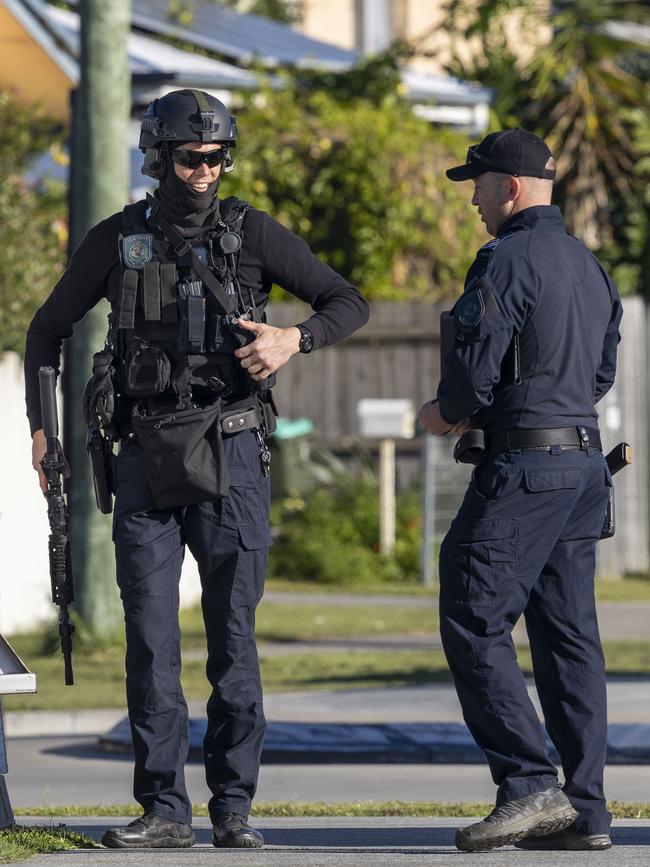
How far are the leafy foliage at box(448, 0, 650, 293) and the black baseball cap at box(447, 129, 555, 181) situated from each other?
1459 cm

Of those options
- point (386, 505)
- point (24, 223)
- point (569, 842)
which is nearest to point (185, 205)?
point (569, 842)

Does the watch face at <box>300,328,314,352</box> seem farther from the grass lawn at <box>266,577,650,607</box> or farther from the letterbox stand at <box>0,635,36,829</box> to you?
the grass lawn at <box>266,577,650,607</box>

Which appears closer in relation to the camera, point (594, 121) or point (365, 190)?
point (365, 190)

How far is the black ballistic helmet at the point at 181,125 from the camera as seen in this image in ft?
17.2

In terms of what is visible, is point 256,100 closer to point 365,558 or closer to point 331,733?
point 365,558

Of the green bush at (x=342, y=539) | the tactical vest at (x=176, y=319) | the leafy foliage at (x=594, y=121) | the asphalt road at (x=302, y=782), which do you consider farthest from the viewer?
the leafy foliage at (x=594, y=121)

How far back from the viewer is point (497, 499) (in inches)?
199

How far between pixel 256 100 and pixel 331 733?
12.5 m

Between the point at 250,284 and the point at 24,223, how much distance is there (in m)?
9.19

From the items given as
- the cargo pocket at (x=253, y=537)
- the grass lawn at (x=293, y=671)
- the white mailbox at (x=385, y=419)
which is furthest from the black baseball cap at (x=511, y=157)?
the white mailbox at (x=385, y=419)

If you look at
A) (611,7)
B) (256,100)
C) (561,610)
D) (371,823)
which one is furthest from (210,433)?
(611,7)

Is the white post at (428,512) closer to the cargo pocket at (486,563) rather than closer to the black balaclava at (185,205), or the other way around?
the black balaclava at (185,205)

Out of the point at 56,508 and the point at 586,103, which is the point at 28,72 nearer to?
the point at 586,103

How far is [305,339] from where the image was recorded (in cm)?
533
